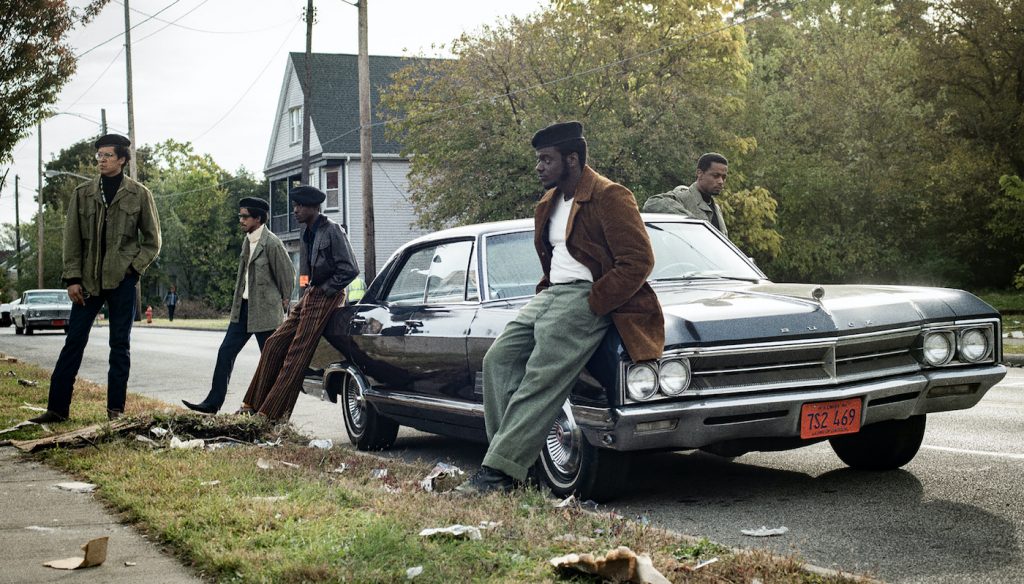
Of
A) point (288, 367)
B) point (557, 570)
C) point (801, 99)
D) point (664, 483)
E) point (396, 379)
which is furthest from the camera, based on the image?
point (801, 99)

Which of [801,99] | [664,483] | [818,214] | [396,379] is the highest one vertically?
[801,99]

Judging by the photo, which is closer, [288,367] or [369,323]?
[369,323]

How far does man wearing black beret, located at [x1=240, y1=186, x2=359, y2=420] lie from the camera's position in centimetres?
848

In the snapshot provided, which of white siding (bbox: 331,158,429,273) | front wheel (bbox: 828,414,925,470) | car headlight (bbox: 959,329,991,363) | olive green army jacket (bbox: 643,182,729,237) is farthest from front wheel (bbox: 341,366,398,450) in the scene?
white siding (bbox: 331,158,429,273)

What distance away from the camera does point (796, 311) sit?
569 centimetres

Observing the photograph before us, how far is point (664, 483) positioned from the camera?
6.47 metres

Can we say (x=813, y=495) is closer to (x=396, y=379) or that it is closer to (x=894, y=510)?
(x=894, y=510)

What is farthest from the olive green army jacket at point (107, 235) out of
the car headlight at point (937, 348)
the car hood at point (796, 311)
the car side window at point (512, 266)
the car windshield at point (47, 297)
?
the car windshield at point (47, 297)

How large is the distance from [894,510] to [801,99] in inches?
1430

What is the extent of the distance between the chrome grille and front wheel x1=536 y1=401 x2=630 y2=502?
1.87 ft

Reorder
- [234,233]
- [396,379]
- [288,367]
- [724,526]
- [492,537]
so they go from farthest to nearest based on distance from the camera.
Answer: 1. [234,233]
2. [288,367]
3. [396,379]
4. [724,526]
5. [492,537]

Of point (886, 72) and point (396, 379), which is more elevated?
point (886, 72)

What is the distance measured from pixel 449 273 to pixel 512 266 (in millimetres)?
580

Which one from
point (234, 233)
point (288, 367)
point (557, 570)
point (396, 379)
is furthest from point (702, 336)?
point (234, 233)
